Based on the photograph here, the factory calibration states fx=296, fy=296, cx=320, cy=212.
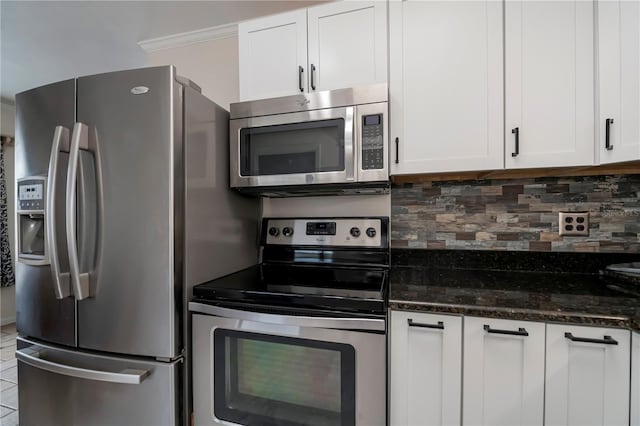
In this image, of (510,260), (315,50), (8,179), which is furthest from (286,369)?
(8,179)

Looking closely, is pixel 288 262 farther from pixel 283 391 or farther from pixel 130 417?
pixel 130 417

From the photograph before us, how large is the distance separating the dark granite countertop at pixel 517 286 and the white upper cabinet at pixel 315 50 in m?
0.95

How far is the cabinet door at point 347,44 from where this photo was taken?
138cm

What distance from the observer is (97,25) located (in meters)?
1.92

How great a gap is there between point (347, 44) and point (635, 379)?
5.30 ft

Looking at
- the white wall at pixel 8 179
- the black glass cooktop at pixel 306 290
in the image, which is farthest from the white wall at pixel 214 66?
the white wall at pixel 8 179

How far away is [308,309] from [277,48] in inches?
50.5

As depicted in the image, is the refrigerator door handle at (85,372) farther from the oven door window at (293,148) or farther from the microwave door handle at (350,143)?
the microwave door handle at (350,143)

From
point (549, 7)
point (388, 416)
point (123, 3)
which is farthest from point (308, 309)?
point (123, 3)

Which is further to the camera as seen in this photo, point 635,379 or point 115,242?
point 115,242

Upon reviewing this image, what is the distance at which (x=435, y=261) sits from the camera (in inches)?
62.5

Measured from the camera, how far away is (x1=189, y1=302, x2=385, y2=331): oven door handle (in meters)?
1.01

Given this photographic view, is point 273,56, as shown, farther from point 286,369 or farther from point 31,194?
point 286,369

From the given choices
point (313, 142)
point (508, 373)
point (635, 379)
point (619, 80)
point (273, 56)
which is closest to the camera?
point (635, 379)
